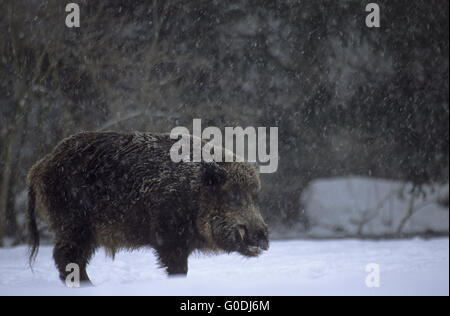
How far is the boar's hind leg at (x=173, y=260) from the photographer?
4734mm

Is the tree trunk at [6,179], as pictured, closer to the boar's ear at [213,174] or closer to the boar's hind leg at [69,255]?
the boar's hind leg at [69,255]

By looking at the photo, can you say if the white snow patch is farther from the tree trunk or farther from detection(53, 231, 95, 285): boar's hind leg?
detection(53, 231, 95, 285): boar's hind leg

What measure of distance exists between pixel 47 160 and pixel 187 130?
2.90m

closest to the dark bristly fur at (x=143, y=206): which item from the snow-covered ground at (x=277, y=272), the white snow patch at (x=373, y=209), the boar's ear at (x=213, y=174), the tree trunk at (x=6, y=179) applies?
the boar's ear at (x=213, y=174)

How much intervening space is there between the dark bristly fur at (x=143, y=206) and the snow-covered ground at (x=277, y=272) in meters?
0.34

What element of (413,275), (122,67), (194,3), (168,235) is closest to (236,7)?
(194,3)

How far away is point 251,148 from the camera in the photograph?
832 cm

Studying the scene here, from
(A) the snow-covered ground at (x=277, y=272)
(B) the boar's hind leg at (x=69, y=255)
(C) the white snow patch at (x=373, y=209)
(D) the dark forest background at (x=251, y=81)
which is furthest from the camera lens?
(C) the white snow patch at (x=373, y=209)

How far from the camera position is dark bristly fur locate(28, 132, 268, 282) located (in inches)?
187

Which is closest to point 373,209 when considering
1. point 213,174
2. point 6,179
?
point 213,174

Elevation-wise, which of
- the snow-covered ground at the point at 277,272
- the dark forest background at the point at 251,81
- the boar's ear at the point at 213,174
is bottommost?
the snow-covered ground at the point at 277,272

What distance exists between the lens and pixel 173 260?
4.75m

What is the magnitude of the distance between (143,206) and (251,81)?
453cm

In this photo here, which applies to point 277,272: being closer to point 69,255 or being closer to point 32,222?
point 69,255
